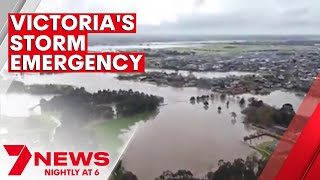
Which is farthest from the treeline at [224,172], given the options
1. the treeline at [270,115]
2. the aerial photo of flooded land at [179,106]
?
the treeline at [270,115]

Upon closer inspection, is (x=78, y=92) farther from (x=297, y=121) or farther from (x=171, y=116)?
(x=297, y=121)

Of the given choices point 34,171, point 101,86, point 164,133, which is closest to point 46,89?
point 101,86

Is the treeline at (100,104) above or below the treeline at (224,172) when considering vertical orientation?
above

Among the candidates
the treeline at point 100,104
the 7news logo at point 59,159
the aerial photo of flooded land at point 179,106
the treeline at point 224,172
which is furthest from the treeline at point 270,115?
the 7news logo at point 59,159

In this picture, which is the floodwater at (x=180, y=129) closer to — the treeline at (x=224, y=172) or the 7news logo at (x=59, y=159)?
the treeline at (x=224, y=172)

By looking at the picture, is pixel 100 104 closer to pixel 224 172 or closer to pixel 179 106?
pixel 179 106

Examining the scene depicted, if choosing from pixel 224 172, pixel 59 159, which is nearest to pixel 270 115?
pixel 224 172
